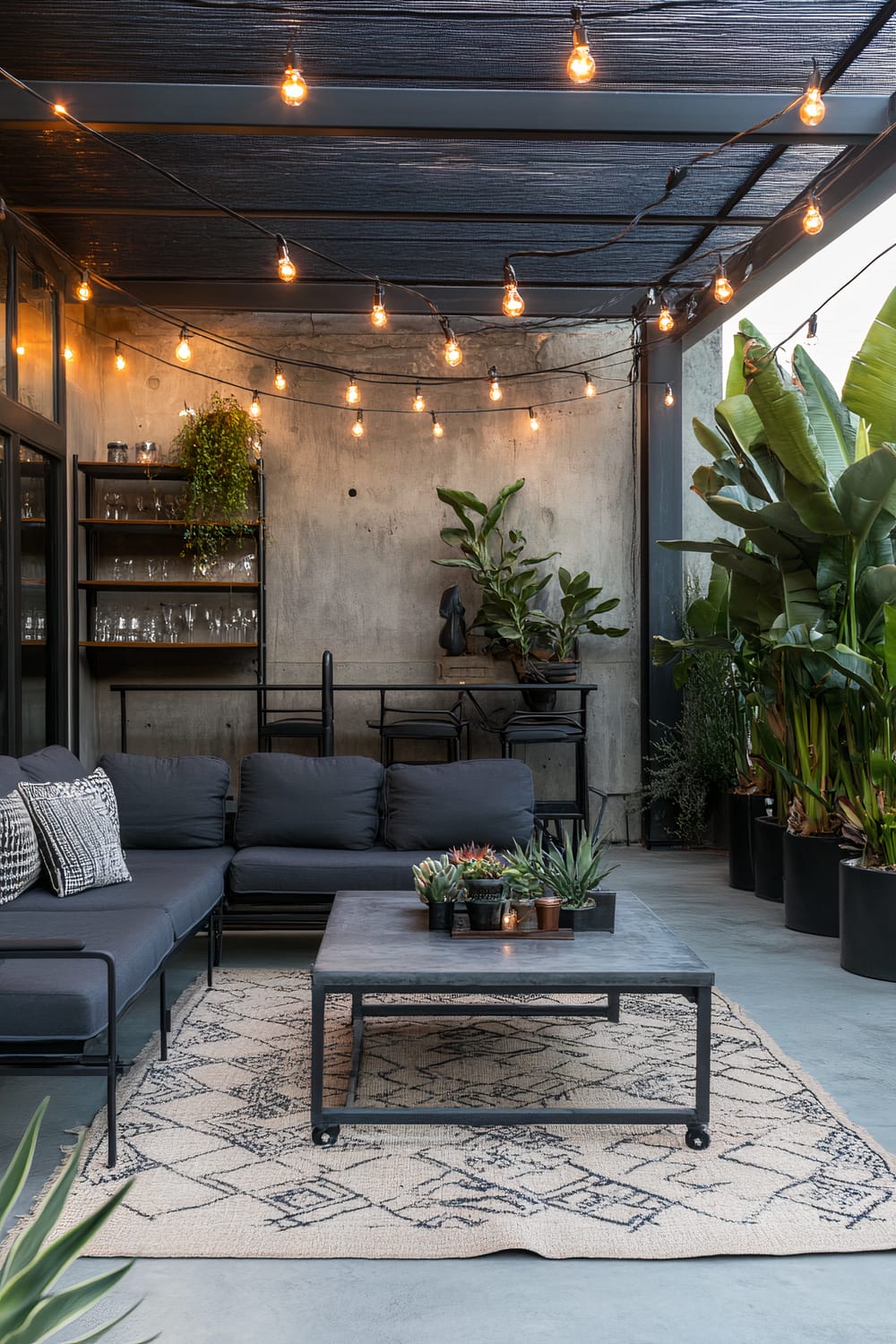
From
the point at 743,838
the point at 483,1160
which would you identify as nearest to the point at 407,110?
the point at 483,1160

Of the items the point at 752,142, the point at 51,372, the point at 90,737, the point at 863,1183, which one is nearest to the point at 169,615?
the point at 90,737

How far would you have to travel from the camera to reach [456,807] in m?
4.97

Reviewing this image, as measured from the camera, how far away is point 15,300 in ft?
20.6

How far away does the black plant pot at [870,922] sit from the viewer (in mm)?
4562

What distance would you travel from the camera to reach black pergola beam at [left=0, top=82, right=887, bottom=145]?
15.7 ft

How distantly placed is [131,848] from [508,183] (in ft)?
12.0

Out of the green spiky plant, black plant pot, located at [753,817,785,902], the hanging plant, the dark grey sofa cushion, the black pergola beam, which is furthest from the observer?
the hanging plant

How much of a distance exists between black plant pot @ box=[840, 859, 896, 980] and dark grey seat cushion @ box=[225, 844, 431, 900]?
176 centimetres

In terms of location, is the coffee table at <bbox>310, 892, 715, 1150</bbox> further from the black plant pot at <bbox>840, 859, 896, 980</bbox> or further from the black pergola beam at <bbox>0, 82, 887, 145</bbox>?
the black pergola beam at <bbox>0, 82, 887, 145</bbox>

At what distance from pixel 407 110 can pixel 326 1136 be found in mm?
3971

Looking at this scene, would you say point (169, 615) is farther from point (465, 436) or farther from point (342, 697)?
point (465, 436)

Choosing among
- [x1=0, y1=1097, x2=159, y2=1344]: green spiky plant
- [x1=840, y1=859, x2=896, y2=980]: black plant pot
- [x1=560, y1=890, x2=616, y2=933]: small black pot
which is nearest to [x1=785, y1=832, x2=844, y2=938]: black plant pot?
[x1=840, y1=859, x2=896, y2=980]: black plant pot

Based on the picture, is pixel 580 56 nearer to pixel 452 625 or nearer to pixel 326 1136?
pixel 326 1136

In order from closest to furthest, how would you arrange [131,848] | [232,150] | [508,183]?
1. [131,848]
2. [232,150]
3. [508,183]
